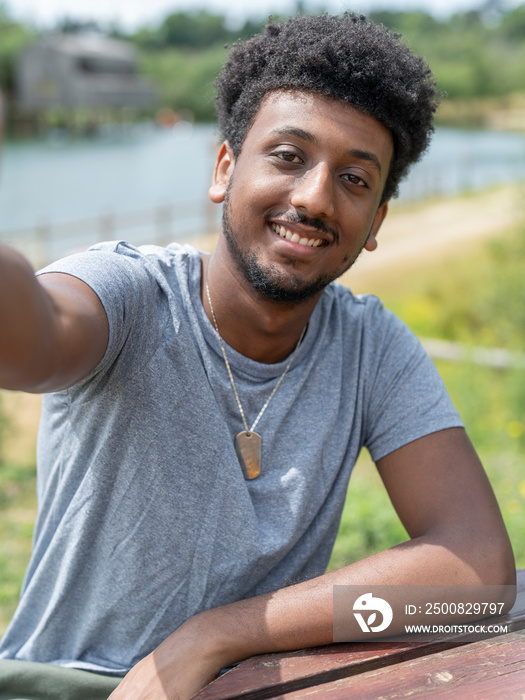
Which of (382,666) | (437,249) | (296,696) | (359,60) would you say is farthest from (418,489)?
(437,249)

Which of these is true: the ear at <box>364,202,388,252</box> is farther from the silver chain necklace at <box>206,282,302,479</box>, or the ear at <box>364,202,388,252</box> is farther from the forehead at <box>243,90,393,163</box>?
the silver chain necklace at <box>206,282,302,479</box>

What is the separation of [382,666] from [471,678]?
0.16 m

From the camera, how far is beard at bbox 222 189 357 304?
178cm

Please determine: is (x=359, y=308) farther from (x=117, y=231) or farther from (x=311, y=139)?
(x=117, y=231)

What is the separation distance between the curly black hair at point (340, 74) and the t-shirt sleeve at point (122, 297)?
52 centimetres

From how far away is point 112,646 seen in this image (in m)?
1.74

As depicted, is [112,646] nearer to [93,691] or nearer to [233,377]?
[93,691]

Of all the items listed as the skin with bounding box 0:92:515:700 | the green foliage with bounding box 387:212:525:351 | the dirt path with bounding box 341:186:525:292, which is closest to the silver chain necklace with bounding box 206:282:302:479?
the skin with bounding box 0:92:515:700

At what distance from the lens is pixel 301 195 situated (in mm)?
1731

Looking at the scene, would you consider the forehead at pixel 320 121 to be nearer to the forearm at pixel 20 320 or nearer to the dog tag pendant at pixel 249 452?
the dog tag pendant at pixel 249 452

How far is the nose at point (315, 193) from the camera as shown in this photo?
5.66ft

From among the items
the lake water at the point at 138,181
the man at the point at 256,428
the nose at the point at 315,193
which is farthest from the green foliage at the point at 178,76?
the nose at the point at 315,193

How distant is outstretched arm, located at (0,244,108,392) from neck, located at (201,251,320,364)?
44cm

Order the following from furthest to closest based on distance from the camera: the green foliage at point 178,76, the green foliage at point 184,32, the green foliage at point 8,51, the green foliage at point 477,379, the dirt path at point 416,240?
the green foliage at point 184,32 → the green foliage at point 178,76 → the green foliage at point 8,51 → the dirt path at point 416,240 → the green foliage at point 477,379
